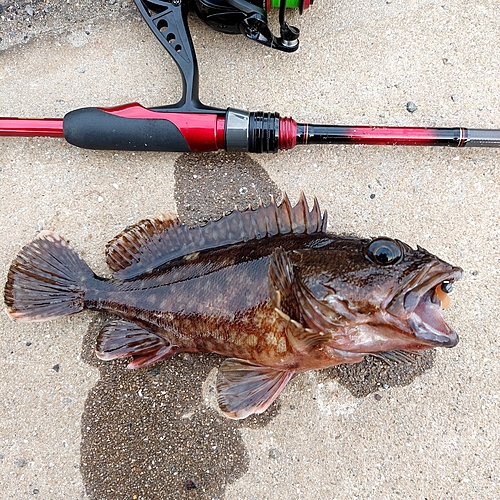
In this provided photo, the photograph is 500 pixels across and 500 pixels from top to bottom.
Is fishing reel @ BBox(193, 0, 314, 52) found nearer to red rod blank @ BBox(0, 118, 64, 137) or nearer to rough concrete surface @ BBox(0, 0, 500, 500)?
rough concrete surface @ BBox(0, 0, 500, 500)

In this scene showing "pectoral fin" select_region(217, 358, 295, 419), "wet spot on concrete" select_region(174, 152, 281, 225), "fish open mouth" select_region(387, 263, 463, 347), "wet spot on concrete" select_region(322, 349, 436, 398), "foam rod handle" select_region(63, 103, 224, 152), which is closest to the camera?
"fish open mouth" select_region(387, 263, 463, 347)

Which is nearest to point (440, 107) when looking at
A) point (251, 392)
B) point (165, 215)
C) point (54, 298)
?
point (165, 215)

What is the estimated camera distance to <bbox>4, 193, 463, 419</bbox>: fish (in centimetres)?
188

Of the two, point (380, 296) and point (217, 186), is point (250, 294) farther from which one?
point (217, 186)

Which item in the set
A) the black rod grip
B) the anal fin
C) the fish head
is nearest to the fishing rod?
the black rod grip

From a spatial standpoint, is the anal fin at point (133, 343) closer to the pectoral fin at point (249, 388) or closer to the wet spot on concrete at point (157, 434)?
the wet spot on concrete at point (157, 434)

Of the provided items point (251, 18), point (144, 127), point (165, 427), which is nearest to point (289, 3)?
point (251, 18)

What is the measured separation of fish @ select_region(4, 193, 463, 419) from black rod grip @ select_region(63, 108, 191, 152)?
1.38 ft

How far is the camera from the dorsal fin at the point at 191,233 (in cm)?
224

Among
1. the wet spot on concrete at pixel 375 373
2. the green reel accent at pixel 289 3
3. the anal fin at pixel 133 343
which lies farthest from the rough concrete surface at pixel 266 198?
the green reel accent at pixel 289 3

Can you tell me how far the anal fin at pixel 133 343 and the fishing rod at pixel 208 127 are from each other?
96cm

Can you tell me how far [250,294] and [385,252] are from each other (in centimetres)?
63

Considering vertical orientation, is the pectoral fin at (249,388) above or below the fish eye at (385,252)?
below

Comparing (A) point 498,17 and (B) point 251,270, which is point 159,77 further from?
(A) point 498,17
